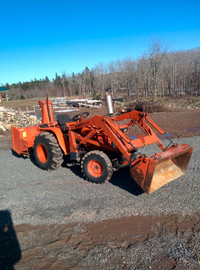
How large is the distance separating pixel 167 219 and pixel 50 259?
2081mm

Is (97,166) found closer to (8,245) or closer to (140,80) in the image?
(8,245)

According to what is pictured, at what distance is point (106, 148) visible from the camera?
6.00 m

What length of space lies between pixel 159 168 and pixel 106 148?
5.26 feet

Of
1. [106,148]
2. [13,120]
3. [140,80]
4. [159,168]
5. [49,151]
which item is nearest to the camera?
[159,168]

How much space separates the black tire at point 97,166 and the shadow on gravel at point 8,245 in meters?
2.03

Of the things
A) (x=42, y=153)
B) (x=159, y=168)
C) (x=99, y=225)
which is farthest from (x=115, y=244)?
(x=42, y=153)

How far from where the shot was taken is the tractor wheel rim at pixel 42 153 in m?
6.97

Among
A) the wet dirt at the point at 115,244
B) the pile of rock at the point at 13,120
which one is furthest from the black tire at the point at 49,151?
the pile of rock at the point at 13,120

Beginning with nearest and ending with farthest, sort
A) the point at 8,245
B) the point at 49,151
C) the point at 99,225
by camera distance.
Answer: the point at 8,245 → the point at 99,225 → the point at 49,151

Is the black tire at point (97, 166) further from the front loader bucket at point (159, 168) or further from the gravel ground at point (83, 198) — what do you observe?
the front loader bucket at point (159, 168)

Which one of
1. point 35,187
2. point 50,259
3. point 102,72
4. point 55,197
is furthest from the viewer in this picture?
point 102,72

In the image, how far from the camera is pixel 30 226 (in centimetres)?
409

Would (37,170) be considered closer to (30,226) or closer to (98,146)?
(98,146)

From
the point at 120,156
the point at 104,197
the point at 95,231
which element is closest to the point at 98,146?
the point at 120,156
